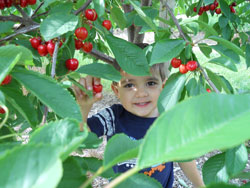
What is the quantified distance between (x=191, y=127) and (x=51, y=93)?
0.37 metres

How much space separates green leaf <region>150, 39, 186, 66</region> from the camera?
3.07 ft

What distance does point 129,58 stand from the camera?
1.04 meters

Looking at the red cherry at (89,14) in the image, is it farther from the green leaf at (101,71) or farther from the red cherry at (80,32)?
the green leaf at (101,71)

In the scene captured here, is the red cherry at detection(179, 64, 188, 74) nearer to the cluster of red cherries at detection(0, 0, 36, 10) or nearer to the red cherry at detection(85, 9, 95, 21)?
the red cherry at detection(85, 9, 95, 21)

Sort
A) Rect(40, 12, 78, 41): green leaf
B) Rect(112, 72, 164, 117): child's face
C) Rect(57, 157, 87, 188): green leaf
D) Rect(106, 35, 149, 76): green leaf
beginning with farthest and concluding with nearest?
Rect(112, 72, 164, 117): child's face → Rect(106, 35, 149, 76): green leaf → Rect(40, 12, 78, 41): green leaf → Rect(57, 157, 87, 188): green leaf

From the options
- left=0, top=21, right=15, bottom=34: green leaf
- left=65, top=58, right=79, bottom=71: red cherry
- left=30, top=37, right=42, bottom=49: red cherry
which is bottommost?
left=65, top=58, right=79, bottom=71: red cherry

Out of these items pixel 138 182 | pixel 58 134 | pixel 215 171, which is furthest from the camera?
pixel 215 171

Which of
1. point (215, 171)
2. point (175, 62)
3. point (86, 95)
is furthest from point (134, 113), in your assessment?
point (215, 171)

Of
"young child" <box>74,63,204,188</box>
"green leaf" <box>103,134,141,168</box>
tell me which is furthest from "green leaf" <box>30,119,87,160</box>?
"young child" <box>74,63,204,188</box>

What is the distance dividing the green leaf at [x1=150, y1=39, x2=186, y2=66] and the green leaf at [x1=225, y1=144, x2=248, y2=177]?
0.37m

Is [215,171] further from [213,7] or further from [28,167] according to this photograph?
[213,7]

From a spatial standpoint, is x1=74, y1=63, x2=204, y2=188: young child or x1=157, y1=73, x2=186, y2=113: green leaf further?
x1=74, y1=63, x2=204, y2=188: young child

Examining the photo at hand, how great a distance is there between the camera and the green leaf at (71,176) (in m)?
0.42

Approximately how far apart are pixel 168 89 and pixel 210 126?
74 centimetres
